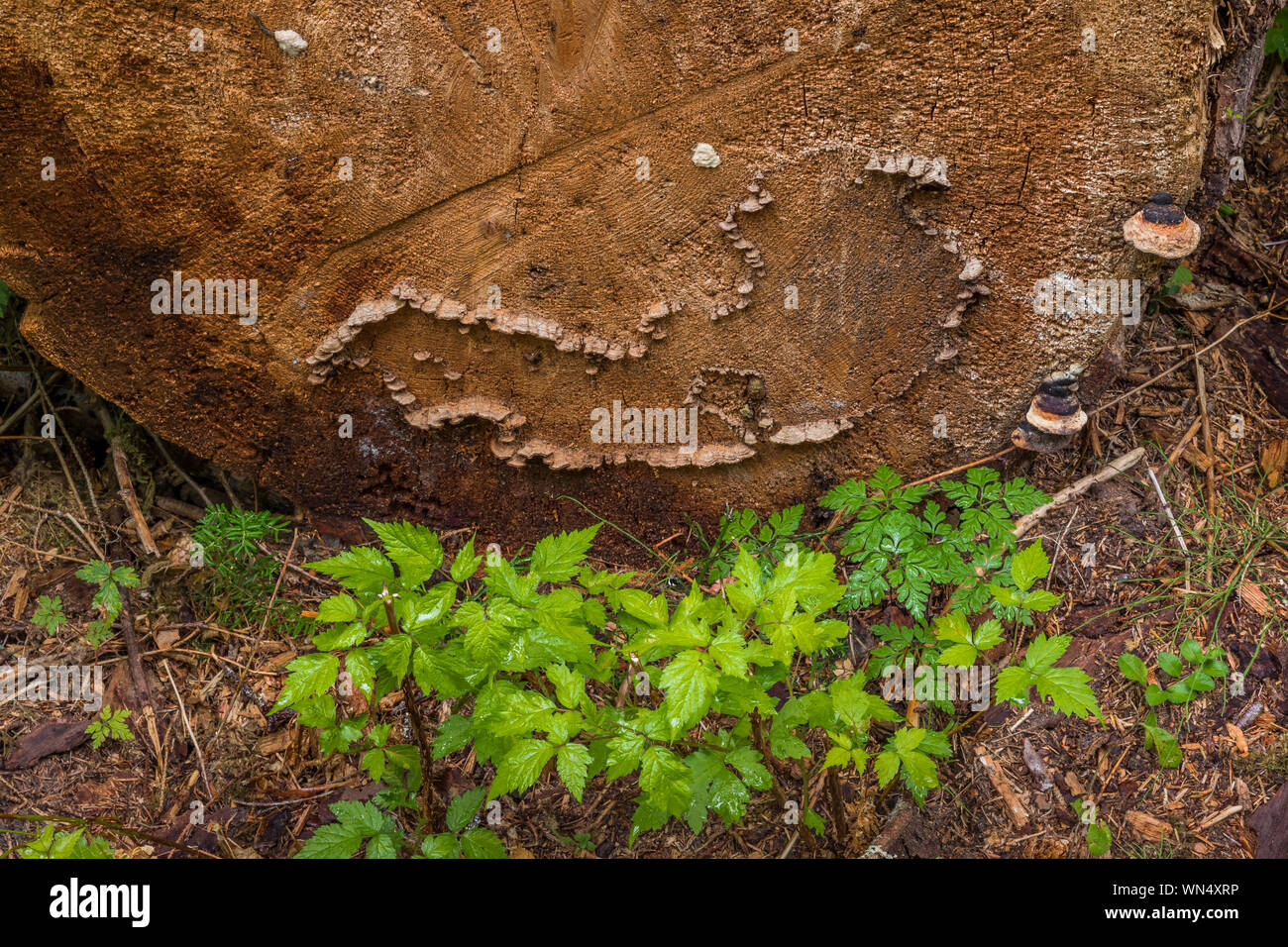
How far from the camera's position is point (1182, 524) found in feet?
10.8

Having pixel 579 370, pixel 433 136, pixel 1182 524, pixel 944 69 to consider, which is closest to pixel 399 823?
pixel 579 370

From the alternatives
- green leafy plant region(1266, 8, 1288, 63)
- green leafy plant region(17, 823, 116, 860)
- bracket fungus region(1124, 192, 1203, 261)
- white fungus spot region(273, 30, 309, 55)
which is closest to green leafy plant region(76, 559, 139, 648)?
green leafy plant region(17, 823, 116, 860)

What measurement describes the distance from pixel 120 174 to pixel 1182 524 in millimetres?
3681

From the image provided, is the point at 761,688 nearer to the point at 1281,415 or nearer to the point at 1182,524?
the point at 1182,524

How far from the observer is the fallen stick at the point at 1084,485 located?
330cm

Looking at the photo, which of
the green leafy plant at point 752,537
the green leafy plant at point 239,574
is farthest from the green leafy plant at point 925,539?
the green leafy plant at point 239,574

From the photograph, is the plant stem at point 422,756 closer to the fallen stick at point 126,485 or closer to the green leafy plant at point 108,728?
the green leafy plant at point 108,728

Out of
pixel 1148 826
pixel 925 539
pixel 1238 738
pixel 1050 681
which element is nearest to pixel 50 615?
pixel 925 539

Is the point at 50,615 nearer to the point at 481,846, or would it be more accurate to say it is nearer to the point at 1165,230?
the point at 481,846

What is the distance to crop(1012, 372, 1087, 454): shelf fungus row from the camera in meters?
2.90

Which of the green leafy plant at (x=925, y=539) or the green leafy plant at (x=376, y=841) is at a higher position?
the green leafy plant at (x=925, y=539)

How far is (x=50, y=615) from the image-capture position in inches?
127

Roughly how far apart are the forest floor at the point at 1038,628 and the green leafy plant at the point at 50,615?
25 millimetres

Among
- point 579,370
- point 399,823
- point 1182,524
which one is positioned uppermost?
point 579,370
